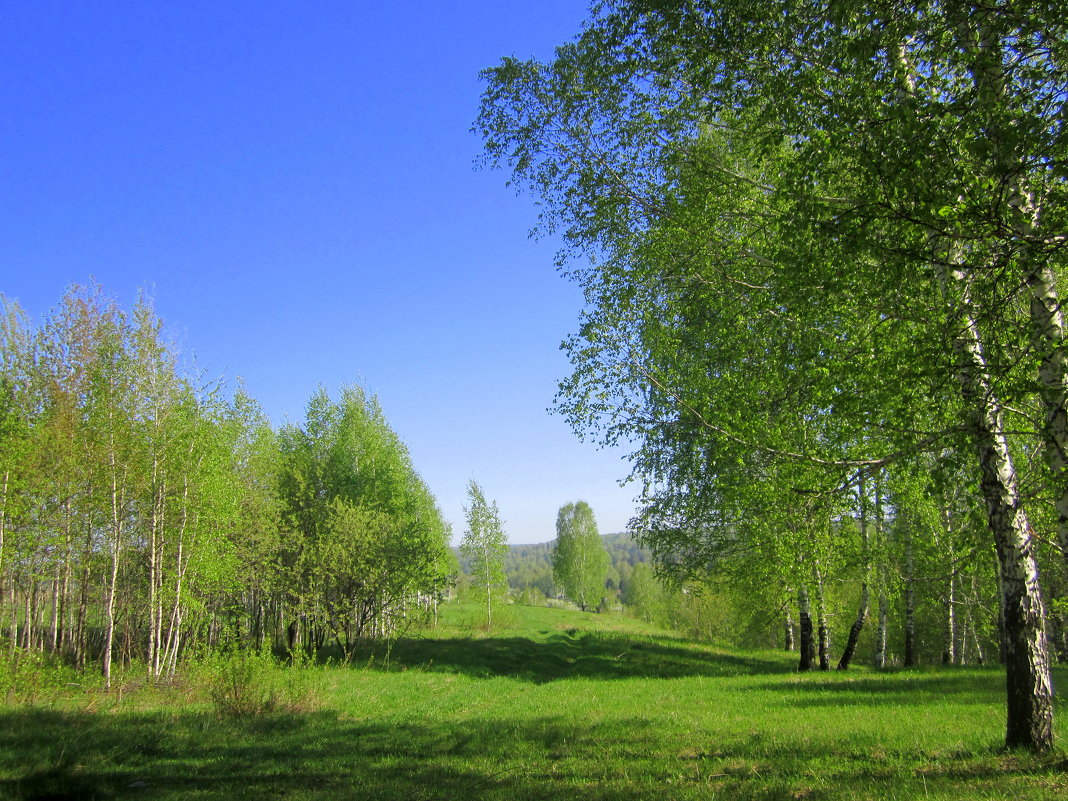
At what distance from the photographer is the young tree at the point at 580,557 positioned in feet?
241

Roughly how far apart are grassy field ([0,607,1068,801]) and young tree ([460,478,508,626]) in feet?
78.1

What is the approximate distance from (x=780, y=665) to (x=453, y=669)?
1160cm

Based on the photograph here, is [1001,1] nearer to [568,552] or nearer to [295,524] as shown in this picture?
[295,524]

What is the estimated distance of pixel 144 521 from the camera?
20422mm

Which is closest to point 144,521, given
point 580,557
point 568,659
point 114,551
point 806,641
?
point 114,551

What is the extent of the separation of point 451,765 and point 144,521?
16614mm

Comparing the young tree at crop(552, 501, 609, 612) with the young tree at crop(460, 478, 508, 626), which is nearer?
the young tree at crop(460, 478, 508, 626)

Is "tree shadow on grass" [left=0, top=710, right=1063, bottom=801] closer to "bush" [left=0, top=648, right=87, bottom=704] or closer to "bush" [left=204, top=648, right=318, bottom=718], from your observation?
"bush" [left=204, top=648, right=318, bottom=718]

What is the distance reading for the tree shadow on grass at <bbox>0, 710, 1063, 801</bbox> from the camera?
21.6 feet

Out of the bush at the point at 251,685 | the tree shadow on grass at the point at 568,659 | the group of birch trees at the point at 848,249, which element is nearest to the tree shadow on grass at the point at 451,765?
the bush at the point at 251,685

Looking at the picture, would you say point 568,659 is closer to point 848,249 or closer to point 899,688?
point 899,688

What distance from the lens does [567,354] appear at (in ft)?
40.1

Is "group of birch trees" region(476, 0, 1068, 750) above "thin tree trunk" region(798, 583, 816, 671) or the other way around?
above

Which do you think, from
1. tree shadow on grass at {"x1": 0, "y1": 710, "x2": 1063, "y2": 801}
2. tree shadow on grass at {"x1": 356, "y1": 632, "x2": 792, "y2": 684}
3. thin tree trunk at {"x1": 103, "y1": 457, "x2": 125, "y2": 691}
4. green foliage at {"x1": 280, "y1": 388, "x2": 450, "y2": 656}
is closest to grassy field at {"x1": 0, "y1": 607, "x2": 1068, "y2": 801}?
tree shadow on grass at {"x1": 0, "y1": 710, "x2": 1063, "y2": 801}
